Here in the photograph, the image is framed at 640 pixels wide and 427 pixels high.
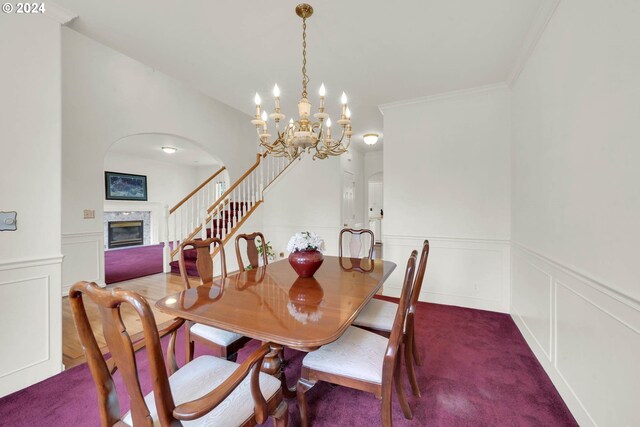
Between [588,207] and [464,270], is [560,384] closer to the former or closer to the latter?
[588,207]

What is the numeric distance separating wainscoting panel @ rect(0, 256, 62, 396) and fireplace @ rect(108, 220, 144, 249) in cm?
693

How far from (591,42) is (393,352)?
190 cm

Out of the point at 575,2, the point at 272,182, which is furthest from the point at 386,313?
the point at 272,182

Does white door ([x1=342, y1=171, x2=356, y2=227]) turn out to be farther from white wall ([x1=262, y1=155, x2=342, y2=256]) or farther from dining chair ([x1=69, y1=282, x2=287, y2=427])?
dining chair ([x1=69, y1=282, x2=287, y2=427])

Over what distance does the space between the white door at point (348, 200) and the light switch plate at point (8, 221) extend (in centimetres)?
422

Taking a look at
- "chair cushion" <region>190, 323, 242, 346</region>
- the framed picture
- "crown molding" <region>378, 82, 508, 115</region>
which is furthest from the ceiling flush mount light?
the framed picture

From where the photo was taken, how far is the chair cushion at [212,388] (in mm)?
1014

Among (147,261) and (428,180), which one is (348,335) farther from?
(147,261)

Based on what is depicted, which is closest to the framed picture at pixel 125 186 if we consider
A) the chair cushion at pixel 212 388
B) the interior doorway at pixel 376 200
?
the interior doorway at pixel 376 200

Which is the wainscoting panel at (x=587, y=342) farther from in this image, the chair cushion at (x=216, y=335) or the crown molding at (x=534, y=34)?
the chair cushion at (x=216, y=335)

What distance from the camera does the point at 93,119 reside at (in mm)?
3715

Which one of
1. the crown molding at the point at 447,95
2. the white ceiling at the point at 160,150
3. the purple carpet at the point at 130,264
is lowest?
the purple carpet at the point at 130,264

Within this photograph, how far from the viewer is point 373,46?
2.43 metres

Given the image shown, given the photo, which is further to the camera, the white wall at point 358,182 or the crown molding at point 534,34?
the white wall at point 358,182
